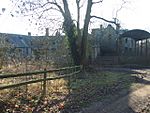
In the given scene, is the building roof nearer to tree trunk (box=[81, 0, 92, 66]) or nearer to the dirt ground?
tree trunk (box=[81, 0, 92, 66])

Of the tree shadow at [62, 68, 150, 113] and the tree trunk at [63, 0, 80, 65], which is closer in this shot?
the tree shadow at [62, 68, 150, 113]

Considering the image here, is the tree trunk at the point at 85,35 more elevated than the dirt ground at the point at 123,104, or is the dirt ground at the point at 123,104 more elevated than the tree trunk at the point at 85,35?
the tree trunk at the point at 85,35

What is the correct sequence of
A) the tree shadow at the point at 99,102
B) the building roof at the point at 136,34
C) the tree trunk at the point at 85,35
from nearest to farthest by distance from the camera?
the tree shadow at the point at 99,102, the tree trunk at the point at 85,35, the building roof at the point at 136,34

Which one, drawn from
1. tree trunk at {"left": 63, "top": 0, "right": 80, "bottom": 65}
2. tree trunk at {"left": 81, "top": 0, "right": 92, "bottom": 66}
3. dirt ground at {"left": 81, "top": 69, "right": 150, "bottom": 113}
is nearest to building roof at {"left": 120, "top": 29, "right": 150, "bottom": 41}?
tree trunk at {"left": 63, "top": 0, "right": 80, "bottom": 65}

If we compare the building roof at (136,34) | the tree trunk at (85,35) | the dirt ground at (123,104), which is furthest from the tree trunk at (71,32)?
the building roof at (136,34)

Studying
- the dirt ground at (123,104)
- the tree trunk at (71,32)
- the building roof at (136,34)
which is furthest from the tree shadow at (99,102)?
the building roof at (136,34)

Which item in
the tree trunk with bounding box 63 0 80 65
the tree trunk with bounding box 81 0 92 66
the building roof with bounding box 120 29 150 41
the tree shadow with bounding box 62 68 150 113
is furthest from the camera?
the building roof with bounding box 120 29 150 41

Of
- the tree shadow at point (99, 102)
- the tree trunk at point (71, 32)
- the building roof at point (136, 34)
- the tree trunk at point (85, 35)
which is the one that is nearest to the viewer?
the tree shadow at point (99, 102)

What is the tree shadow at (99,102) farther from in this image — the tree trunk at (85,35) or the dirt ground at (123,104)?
the tree trunk at (85,35)

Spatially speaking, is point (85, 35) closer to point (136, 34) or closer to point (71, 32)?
point (71, 32)

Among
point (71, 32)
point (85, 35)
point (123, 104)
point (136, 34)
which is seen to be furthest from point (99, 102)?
point (136, 34)

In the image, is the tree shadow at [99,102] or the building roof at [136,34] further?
the building roof at [136,34]

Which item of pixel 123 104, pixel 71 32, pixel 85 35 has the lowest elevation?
pixel 123 104

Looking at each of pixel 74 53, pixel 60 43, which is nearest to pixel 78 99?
pixel 74 53
